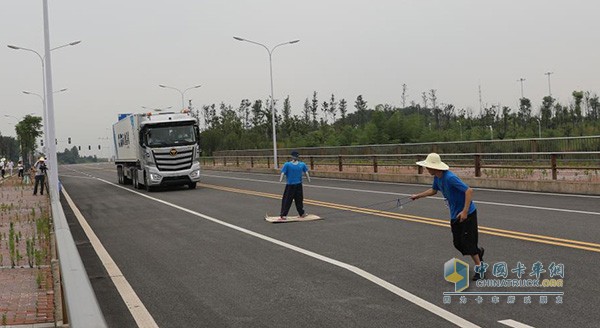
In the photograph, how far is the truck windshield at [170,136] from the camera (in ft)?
83.1

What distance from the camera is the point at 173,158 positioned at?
83.6 ft

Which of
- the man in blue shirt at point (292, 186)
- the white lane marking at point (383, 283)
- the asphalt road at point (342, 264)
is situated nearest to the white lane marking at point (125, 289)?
the asphalt road at point (342, 264)

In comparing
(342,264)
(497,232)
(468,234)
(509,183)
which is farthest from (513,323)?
(509,183)

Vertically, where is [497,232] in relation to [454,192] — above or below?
below

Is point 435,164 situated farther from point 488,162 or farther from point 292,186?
point 488,162

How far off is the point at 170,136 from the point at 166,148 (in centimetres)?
58

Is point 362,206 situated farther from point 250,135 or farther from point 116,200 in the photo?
point 250,135

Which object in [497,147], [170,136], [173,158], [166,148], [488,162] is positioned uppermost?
[170,136]

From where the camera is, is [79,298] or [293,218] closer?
[79,298]

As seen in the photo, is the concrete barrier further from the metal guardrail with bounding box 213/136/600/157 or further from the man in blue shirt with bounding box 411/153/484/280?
the man in blue shirt with bounding box 411/153/484/280

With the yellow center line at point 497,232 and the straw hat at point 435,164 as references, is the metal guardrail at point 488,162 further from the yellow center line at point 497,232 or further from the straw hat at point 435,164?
the straw hat at point 435,164

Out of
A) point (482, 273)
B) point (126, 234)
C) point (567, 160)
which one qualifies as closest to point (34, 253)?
point (126, 234)

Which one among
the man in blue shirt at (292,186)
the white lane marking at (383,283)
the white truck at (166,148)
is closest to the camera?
the white lane marking at (383,283)

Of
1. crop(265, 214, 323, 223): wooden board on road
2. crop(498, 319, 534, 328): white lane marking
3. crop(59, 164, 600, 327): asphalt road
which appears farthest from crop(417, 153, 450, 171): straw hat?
crop(265, 214, 323, 223): wooden board on road
